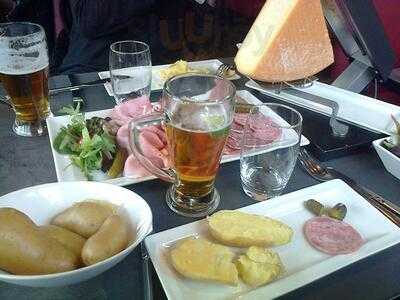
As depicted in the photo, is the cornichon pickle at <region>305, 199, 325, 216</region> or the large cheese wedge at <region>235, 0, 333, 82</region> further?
the large cheese wedge at <region>235, 0, 333, 82</region>

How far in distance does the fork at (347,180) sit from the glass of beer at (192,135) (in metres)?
0.17

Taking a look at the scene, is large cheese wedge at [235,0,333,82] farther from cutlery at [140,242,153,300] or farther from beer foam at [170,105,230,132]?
cutlery at [140,242,153,300]

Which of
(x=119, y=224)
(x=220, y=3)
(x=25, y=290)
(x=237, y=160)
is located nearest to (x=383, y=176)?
(x=237, y=160)

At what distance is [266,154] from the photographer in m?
0.64

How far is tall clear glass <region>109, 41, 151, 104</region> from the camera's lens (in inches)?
31.9

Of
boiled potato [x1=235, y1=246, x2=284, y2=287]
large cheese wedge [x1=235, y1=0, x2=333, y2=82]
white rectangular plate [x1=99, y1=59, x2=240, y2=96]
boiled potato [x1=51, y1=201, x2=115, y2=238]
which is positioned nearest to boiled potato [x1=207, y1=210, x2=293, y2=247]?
boiled potato [x1=235, y1=246, x2=284, y2=287]

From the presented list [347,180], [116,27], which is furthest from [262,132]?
[116,27]

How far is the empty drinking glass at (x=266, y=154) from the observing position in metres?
0.60

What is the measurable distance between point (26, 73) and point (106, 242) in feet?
1.39

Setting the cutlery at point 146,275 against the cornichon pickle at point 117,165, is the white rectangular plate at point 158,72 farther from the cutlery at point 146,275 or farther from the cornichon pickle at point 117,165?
the cutlery at point 146,275

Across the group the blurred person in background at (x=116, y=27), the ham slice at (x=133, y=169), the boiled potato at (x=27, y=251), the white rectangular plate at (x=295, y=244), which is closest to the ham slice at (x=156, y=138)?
the ham slice at (x=133, y=169)

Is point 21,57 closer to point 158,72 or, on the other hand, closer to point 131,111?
point 131,111

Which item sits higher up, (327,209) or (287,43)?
(287,43)

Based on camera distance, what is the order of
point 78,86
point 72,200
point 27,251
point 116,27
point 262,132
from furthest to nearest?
point 116,27
point 78,86
point 262,132
point 72,200
point 27,251
